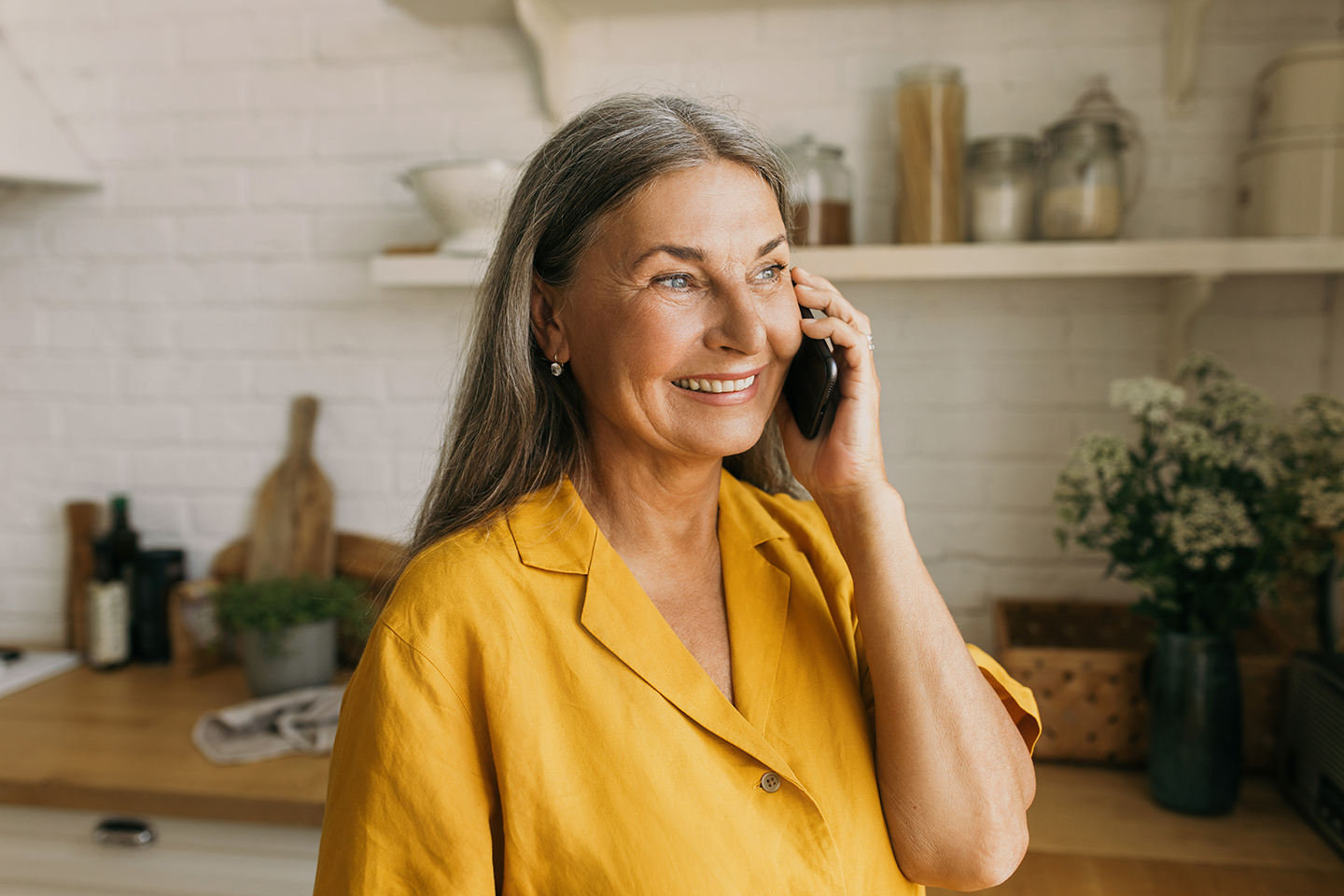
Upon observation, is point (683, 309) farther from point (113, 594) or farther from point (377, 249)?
point (113, 594)

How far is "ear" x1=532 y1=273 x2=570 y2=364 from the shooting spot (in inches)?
39.8

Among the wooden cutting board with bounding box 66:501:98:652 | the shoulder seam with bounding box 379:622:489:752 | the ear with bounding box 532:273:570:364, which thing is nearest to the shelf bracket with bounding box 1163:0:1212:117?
the ear with bounding box 532:273:570:364

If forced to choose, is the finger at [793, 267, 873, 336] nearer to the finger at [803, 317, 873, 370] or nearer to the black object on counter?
the finger at [803, 317, 873, 370]

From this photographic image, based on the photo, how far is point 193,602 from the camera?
2.05 m

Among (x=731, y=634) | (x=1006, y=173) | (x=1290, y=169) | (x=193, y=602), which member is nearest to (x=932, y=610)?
(x=731, y=634)

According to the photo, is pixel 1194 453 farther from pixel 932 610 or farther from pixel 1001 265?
pixel 932 610

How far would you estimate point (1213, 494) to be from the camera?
Answer: 1.41m

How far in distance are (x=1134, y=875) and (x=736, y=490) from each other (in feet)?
2.56

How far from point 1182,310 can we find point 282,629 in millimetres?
1708

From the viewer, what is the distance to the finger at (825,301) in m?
1.03

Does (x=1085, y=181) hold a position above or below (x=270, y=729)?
above

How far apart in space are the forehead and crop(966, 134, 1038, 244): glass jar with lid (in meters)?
0.85

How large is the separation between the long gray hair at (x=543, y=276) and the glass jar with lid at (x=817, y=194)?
632 mm

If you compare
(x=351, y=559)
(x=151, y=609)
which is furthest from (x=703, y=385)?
(x=151, y=609)
